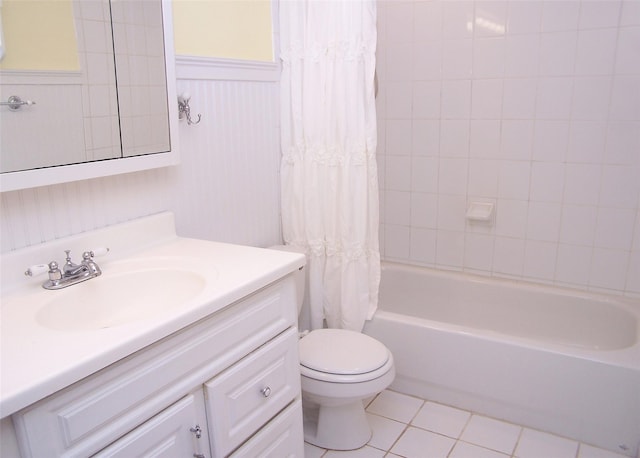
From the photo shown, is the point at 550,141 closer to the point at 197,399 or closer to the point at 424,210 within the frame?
the point at 424,210

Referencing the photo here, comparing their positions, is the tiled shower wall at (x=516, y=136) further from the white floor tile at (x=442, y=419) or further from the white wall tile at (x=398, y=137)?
the white floor tile at (x=442, y=419)

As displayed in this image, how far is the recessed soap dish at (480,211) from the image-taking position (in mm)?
2672

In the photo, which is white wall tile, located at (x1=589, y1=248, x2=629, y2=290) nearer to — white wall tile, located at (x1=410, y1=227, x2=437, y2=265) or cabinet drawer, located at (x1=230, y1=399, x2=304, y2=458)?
white wall tile, located at (x1=410, y1=227, x2=437, y2=265)

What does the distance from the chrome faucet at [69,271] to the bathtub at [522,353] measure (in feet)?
4.19

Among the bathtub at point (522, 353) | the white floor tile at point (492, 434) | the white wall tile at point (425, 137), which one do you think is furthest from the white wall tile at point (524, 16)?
the white floor tile at point (492, 434)

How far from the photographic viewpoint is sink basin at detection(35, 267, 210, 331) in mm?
1391

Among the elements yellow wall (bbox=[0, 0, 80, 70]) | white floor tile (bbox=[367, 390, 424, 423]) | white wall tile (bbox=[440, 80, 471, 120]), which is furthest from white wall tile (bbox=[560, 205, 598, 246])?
yellow wall (bbox=[0, 0, 80, 70])

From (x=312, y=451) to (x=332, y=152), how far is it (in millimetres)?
1192

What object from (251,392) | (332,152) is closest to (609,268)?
(332,152)

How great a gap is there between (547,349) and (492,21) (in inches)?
59.5

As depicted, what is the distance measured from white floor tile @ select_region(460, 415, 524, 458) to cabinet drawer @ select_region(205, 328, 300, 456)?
0.86 metres

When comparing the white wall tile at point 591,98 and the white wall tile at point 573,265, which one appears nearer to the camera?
the white wall tile at point 591,98

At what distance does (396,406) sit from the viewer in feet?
7.75

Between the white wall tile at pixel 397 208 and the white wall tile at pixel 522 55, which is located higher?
the white wall tile at pixel 522 55
